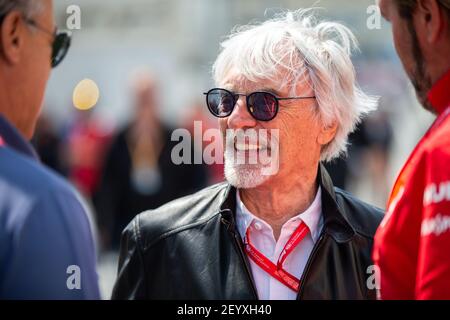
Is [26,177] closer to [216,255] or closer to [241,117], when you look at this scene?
[216,255]

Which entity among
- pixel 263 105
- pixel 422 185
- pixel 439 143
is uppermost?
pixel 263 105

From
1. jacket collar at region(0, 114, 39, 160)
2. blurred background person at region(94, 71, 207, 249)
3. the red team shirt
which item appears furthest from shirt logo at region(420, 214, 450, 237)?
blurred background person at region(94, 71, 207, 249)

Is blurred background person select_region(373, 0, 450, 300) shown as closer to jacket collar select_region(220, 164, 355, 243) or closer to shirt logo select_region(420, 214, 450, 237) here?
shirt logo select_region(420, 214, 450, 237)

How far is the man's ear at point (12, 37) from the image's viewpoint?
2.29 metres

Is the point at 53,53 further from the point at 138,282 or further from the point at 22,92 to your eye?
the point at 138,282

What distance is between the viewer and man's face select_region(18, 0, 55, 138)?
2.36 m

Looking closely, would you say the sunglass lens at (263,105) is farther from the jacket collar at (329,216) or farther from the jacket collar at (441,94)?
the jacket collar at (441,94)

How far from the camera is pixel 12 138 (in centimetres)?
221

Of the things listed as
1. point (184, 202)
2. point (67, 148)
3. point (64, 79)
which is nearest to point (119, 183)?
point (67, 148)

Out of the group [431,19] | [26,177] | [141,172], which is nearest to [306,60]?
[431,19]

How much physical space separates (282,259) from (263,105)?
61 cm

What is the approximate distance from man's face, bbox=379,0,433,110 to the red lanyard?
0.99 meters

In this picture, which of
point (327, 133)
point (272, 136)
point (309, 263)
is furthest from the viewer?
point (327, 133)

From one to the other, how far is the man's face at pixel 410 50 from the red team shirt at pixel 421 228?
0.42ft
